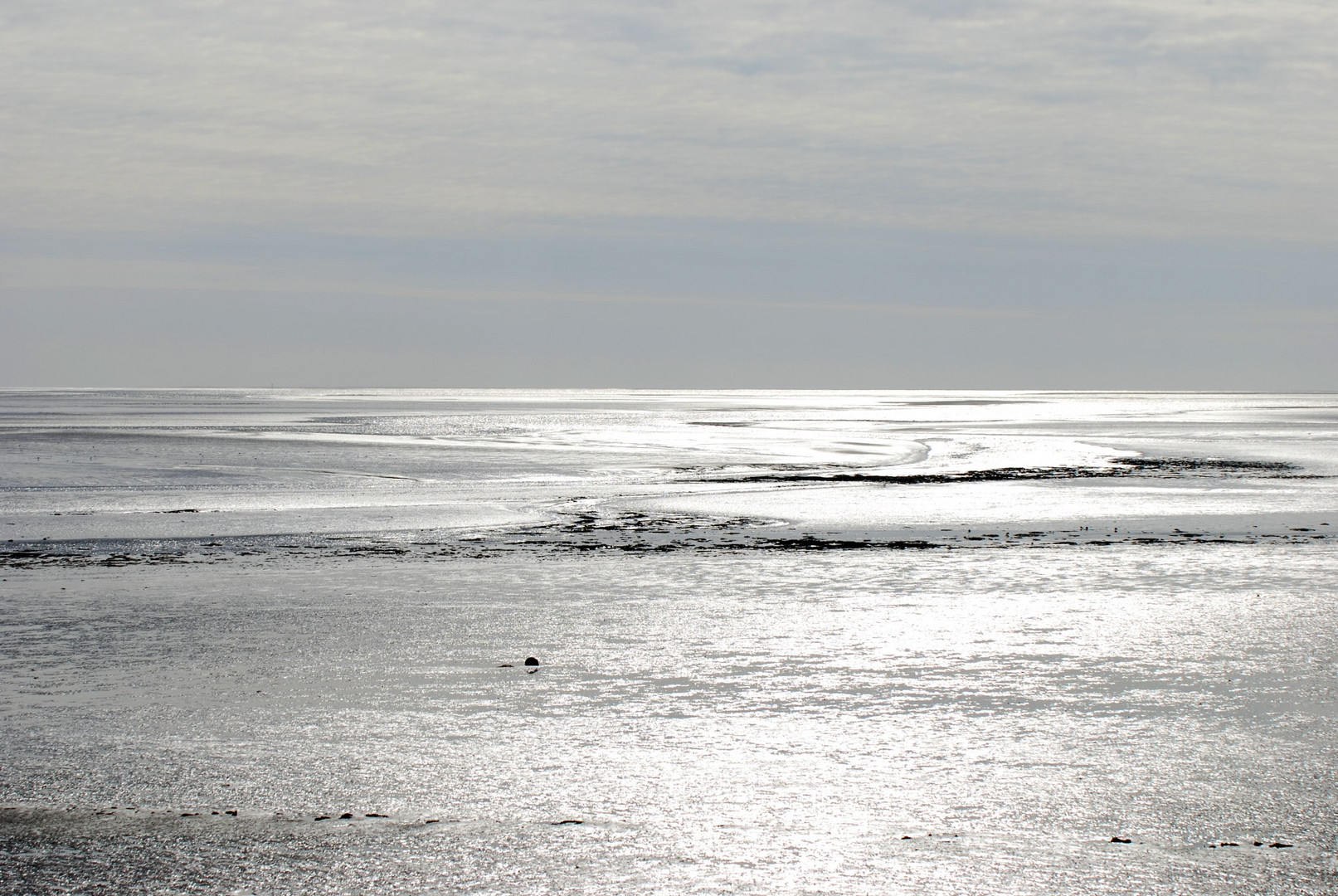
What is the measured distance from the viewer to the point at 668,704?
337 inches

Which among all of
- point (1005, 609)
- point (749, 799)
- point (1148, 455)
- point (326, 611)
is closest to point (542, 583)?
point (326, 611)

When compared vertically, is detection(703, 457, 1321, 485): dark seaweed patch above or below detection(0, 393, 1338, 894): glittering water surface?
below

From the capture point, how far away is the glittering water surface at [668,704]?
19.0 feet

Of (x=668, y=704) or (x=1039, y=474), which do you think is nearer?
(x=668, y=704)

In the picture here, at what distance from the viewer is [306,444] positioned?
4562 centimetres

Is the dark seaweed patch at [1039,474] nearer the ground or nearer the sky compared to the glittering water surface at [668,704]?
nearer the ground

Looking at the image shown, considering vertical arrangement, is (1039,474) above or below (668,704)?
below

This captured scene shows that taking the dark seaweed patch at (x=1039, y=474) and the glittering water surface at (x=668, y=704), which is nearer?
the glittering water surface at (x=668, y=704)

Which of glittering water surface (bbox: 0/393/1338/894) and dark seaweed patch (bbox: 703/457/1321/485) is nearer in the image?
glittering water surface (bbox: 0/393/1338/894)

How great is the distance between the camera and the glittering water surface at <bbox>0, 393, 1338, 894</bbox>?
19.0ft

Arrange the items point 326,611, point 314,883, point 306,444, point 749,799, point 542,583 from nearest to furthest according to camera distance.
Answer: point 314,883, point 749,799, point 326,611, point 542,583, point 306,444

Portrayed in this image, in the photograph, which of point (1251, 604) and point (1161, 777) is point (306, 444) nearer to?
point (1251, 604)

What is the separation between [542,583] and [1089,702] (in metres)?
6.94

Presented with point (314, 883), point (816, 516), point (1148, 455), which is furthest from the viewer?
point (1148, 455)
